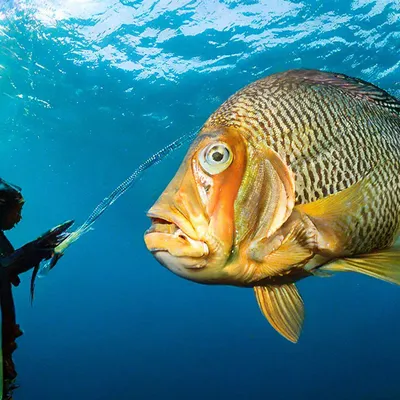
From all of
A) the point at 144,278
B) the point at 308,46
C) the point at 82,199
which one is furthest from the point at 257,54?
the point at 144,278

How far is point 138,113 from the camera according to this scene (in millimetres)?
23438

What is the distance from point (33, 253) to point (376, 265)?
5.49 ft

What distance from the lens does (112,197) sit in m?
1.55

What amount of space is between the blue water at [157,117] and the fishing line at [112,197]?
374 centimetres

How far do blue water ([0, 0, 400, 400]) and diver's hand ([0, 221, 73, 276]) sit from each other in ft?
12.1

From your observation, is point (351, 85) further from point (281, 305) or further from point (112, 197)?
point (112, 197)

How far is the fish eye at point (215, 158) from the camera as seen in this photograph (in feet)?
4.55

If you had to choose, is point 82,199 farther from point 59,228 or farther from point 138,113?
point 59,228

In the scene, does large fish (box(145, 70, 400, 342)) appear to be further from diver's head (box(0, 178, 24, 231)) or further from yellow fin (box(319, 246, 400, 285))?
diver's head (box(0, 178, 24, 231))

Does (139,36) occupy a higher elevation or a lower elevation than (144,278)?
lower

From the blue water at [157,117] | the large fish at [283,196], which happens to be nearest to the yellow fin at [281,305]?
the large fish at [283,196]

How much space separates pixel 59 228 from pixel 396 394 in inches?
880

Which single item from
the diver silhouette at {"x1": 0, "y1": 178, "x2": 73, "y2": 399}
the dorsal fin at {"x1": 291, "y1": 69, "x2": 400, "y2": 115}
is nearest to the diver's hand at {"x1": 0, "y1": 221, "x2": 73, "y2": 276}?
the diver silhouette at {"x1": 0, "y1": 178, "x2": 73, "y2": 399}

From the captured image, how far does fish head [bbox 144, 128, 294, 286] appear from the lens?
4.30 feet
